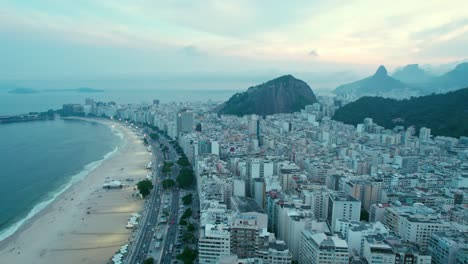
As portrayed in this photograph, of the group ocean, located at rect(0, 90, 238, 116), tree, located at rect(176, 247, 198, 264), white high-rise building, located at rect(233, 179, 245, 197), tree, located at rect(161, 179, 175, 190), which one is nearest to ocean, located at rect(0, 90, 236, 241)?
tree, located at rect(161, 179, 175, 190)

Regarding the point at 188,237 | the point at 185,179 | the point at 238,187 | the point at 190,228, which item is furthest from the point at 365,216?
the point at 185,179

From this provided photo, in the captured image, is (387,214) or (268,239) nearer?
(268,239)

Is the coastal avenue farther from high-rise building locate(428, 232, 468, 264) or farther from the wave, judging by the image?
high-rise building locate(428, 232, 468, 264)

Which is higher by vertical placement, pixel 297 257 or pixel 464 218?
pixel 464 218

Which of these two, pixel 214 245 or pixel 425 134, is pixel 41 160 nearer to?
pixel 214 245

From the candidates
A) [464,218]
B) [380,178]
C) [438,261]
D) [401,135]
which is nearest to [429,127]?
[401,135]

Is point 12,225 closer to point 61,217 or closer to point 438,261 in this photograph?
point 61,217
